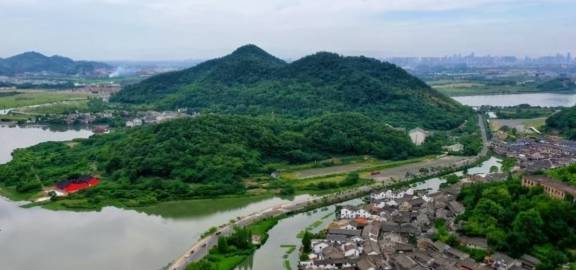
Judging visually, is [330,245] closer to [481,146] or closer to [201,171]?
[201,171]

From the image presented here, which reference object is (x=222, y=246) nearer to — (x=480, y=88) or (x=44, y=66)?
(x=480, y=88)

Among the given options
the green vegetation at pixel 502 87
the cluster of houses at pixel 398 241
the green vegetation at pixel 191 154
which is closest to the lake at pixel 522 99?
the green vegetation at pixel 502 87

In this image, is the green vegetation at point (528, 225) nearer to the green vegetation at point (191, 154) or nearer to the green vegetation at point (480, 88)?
the green vegetation at point (191, 154)

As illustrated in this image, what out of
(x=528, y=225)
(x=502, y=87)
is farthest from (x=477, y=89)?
(x=528, y=225)

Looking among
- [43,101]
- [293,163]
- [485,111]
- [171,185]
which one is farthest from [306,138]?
[43,101]

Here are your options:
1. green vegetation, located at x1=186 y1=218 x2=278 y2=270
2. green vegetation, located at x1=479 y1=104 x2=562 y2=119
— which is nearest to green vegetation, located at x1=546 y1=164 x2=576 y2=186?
green vegetation, located at x1=186 y1=218 x2=278 y2=270

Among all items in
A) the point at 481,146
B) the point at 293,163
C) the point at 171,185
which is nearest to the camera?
the point at 171,185

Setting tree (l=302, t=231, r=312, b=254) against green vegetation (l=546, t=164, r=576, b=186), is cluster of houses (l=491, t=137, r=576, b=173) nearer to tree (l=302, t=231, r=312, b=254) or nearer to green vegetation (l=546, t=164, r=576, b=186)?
green vegetation (l=546, t=164, r=576, b=186)
